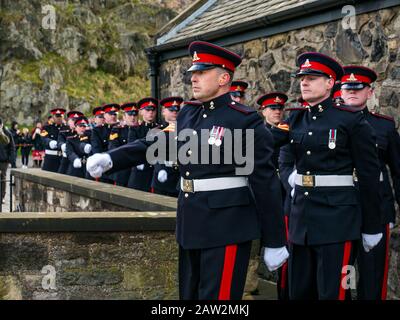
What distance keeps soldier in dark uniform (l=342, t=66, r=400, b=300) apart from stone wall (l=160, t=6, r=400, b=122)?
69cm

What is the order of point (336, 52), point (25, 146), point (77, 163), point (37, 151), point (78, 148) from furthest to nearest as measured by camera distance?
point (25, 146), point (37, 151), point (78, 148), point (77, 163), point (336, 52)

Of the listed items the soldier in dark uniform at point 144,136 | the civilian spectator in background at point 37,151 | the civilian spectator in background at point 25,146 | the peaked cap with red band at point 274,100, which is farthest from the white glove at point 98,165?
the civilian spectator in background at point 25,146

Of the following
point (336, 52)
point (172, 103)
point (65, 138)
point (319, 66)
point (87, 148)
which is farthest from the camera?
point (65, 138)

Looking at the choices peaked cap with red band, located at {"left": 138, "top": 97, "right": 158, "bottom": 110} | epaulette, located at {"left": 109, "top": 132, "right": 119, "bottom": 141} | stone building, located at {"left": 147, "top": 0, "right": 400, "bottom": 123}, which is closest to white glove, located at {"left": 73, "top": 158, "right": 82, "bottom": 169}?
epaulette, located at {"left": 109, "top": 132, "right": 119, "bottom": 141}

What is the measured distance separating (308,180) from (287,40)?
375 centimetres

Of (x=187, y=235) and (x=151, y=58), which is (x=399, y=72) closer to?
(x=187, y=235)

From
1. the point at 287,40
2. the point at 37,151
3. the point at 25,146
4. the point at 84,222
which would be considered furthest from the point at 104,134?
the point at 25,146

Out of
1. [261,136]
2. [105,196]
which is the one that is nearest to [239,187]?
[261,136]

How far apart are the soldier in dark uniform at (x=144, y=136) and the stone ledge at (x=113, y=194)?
836 mm

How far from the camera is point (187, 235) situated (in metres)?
3.96

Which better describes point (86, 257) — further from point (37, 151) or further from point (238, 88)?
point (37, 151)

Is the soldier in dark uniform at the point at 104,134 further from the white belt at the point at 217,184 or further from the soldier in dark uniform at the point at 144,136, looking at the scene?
the white belt at the point at 217,184

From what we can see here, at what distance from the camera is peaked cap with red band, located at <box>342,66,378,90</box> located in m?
5.58

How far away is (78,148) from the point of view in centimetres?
1291
